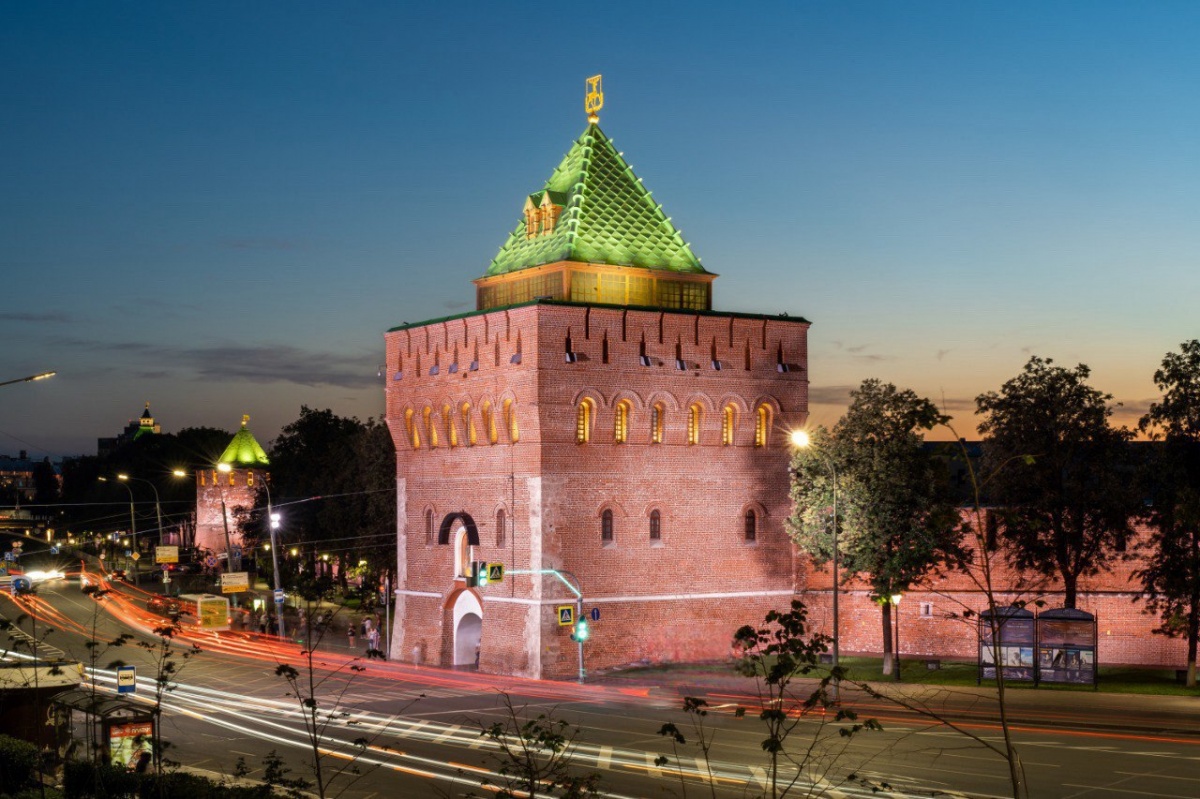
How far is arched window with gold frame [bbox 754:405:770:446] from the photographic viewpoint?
169ft

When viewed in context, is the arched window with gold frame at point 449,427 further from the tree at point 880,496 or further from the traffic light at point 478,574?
the tree at point 880,496

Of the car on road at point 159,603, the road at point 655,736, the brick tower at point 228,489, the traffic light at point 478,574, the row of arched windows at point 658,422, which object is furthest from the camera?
the brick tower at point 228,489

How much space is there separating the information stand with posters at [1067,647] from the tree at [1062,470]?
3.25 m

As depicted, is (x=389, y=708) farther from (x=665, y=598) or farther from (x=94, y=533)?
(x=94, y=533)

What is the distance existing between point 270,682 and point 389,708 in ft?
29.0

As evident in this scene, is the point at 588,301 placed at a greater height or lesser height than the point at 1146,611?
greater

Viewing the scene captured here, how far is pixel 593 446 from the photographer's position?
1891 inches

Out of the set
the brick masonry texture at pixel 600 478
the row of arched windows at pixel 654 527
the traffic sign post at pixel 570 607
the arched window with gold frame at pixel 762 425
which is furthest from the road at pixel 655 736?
the arched window with gold frame at pixel 762 425

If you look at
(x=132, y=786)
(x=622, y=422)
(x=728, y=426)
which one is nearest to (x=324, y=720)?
(x=132, y=786)

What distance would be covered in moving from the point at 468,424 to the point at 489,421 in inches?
51.8

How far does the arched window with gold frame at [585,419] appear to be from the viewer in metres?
47.8

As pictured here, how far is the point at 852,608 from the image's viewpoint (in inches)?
2047

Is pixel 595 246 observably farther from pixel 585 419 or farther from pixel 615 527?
pixel 615 527

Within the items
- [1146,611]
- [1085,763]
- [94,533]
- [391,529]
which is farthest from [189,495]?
[1085,763]
